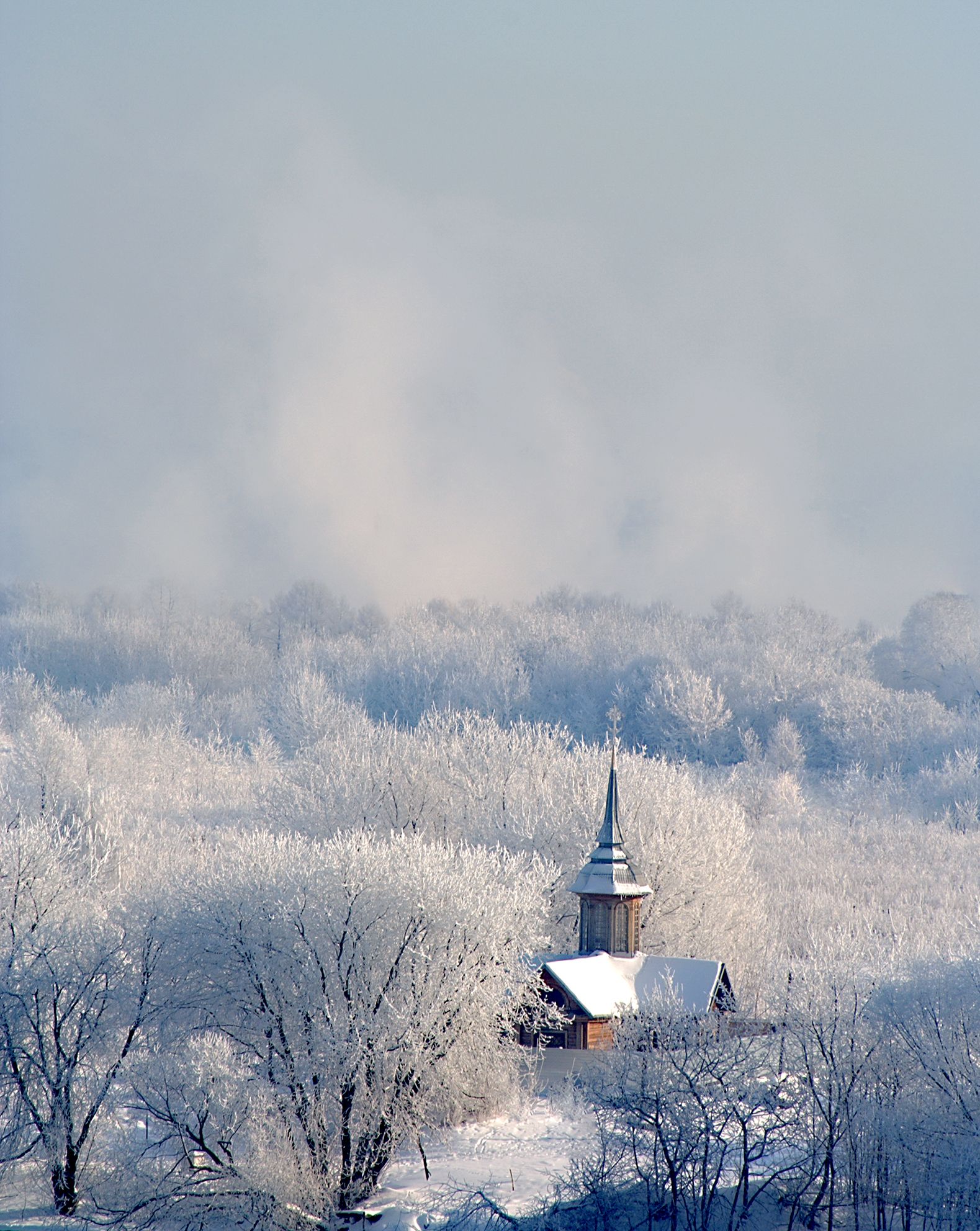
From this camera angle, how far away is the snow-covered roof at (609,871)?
3891 cm

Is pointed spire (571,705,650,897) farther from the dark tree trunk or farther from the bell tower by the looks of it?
the dark tree trunk

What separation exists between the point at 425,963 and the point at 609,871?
8.93 metres

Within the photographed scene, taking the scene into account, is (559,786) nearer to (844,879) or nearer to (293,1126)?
(844,879)

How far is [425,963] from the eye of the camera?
3166cm

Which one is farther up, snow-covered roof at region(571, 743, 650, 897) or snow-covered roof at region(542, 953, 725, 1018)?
snow-covered roof at region(571, 743, 650, 897)

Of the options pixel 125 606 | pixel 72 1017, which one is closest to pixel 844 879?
pixel 72 1017

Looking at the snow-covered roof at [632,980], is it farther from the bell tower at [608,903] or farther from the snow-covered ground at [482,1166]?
the snow-covered ground at [482,1166]

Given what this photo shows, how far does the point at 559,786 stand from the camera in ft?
194

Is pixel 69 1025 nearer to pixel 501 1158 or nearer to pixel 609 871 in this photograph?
pixel 501 1158

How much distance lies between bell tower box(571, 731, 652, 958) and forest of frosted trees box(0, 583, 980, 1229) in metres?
2.24

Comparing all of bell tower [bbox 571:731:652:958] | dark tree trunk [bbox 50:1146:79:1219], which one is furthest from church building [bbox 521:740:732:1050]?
dark tree trunk [bbox 50:1146:79:1219]

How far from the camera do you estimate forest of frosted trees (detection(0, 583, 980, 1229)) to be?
94.0 feet

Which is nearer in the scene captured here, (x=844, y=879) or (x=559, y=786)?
(x=559, y=786)

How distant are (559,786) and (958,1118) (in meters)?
31.8
